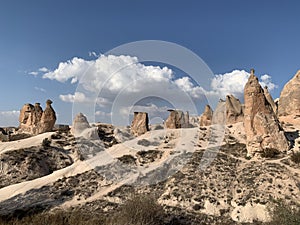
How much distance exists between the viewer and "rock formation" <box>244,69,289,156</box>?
809 inches

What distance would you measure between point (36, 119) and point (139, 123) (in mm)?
15377

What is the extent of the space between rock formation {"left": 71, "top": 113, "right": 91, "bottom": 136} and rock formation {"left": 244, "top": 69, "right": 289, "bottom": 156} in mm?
19356

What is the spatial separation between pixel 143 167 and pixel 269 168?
30.0 feet

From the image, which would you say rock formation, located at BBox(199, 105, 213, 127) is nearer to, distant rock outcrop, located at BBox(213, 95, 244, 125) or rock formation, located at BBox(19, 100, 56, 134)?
distant rock outcrop, located at BBox(213, 95, 244, 125)

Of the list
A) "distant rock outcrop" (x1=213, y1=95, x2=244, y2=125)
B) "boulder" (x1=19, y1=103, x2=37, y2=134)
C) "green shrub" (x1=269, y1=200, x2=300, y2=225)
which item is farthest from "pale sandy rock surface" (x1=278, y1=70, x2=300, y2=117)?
"boulder" (x1=19, y1=103, x2=37, y2=134)

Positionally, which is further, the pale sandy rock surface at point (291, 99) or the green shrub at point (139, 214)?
the pale sandy rock surface at point (291, 99)

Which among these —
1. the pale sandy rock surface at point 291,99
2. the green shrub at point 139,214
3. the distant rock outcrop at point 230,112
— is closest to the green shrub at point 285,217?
the green shrub at point 139,214

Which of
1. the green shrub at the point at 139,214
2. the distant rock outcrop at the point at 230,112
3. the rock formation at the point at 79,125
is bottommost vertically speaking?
the green shrub at the point at 139,214

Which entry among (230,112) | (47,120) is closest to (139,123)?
(230,112)

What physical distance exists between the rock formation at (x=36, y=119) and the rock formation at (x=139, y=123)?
413 inches

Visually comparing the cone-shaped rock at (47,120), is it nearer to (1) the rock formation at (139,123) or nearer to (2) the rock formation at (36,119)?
(2) the rock formation at (36,119)

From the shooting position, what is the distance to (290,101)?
32906 millimetres

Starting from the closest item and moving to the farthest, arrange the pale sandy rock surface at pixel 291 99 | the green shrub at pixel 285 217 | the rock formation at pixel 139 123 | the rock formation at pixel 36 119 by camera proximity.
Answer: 1. the green shrub at pixel 285 217
2. the pale sandy rock surface at pixel 291 99
3. the rock formation at pixel 139 123
4. the rock formation at pixel 36 119

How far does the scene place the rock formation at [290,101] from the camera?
3178 centimetres
